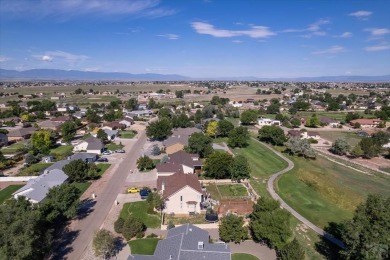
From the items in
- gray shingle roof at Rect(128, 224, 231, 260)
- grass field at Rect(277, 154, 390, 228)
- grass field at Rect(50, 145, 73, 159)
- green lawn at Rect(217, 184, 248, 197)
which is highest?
gray shingle roof at Rect(128, 224, 231, 260)

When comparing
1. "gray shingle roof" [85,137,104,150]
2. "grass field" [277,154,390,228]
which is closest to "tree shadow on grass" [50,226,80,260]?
"grass field" [277,154,390,228]

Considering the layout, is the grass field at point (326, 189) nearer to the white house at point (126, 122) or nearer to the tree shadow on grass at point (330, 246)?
the tree shadow on grass at point (330, 246)

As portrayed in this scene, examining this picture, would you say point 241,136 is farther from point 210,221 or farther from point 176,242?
point 176,242

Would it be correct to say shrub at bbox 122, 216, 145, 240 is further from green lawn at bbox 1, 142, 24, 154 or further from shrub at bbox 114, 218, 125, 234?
green lawn at bbox 1, 142, 24, 154

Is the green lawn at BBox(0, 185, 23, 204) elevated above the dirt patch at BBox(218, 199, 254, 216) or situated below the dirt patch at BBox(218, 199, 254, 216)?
below

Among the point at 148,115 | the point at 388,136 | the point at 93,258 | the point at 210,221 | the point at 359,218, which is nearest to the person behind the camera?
the point at 359,218

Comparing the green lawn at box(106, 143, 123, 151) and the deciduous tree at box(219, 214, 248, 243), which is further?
the green lawn at box(106, 143, 123, 151)

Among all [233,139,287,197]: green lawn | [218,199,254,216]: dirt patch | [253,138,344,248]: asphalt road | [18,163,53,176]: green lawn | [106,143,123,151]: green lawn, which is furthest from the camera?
[106,143,123,151]: green lawn

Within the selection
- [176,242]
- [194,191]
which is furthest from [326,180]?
[176,242]
